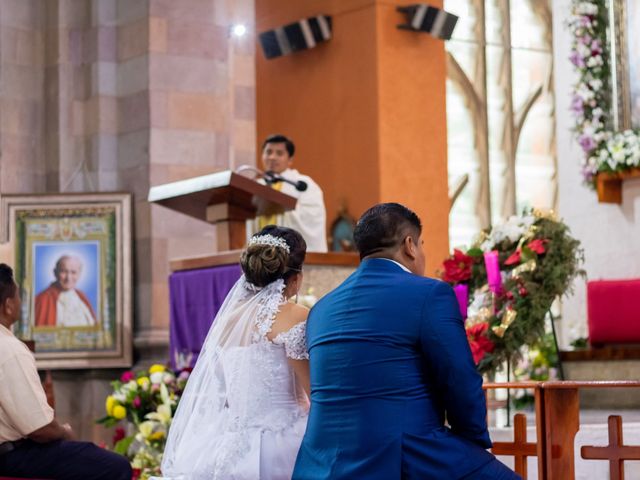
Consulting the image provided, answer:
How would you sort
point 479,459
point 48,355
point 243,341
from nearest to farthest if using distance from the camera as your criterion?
point 479,459 → point 243,341 → point 48,355

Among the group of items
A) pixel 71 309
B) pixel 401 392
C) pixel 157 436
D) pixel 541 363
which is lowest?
pixel 157 436

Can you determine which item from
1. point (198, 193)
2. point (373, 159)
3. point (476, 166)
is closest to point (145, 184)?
point (198, 193)

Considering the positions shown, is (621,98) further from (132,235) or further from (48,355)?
(48,355)

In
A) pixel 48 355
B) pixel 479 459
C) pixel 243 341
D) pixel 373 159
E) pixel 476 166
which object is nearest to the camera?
pixel 479 459

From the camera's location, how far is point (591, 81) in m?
10.0

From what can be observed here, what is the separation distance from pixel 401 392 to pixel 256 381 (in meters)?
1.07

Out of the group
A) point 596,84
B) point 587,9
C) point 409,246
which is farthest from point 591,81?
point 409,246

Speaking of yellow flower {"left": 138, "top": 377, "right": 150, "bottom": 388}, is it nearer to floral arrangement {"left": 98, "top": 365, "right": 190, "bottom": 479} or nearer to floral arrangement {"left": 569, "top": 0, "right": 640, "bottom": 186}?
floral arrangement {"left": 98, "top": 365, "right": 190, "bottom": 479}

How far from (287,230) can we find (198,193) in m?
3.22

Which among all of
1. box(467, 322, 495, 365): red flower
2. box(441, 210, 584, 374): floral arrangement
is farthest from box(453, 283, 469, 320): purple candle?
box(467, 322, 495, 365): red flower

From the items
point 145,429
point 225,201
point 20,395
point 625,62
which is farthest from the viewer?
point 625,62

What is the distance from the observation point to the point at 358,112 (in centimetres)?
1461

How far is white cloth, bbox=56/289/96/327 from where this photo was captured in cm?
960

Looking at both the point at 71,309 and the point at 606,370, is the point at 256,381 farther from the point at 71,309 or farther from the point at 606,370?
the point at 71,309
